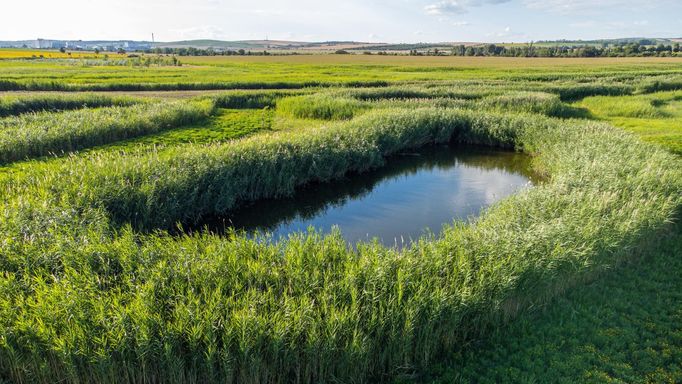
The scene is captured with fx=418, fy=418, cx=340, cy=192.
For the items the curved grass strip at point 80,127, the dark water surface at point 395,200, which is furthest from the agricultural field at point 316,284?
the curved grass strip at point 80,127

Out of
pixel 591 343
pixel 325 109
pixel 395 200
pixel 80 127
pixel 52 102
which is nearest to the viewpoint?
pixel 591 343

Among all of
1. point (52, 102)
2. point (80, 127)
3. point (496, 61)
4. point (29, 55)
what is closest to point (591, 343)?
point (80, 127)

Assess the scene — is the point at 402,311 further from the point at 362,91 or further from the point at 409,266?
the point at 362,91

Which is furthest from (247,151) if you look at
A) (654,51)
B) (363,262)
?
(654,51)

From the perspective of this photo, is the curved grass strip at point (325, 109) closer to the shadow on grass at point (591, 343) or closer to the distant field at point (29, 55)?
the shadow on grass at point (591, 343)

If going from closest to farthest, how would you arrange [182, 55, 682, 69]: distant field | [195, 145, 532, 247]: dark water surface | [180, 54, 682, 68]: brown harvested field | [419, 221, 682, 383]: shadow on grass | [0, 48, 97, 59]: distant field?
1. [419, 221, 682, 383]: shadow on grass
2. [195, 145, 532, 247]: dark water surface
3. [182, 55, 682, 69]: distant field
4. [180, 54, 682, 68]: brown harvested field
5. [0, 48, 97, 59]: distant field

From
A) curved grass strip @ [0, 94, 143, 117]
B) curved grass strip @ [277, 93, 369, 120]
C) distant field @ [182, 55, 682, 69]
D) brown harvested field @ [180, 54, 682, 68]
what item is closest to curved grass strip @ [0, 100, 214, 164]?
curved grass strip @ [0, 94, 143, 117]

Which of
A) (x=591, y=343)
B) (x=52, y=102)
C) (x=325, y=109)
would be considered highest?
(x=52, y=102)

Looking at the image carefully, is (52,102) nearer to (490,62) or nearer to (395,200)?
(395,200)

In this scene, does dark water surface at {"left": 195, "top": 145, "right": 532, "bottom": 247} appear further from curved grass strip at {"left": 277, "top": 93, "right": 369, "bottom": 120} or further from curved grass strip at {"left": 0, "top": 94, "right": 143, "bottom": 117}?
curved grass strip at {"left": 0, "top": 94, "right": 143, "bottom": 117}
